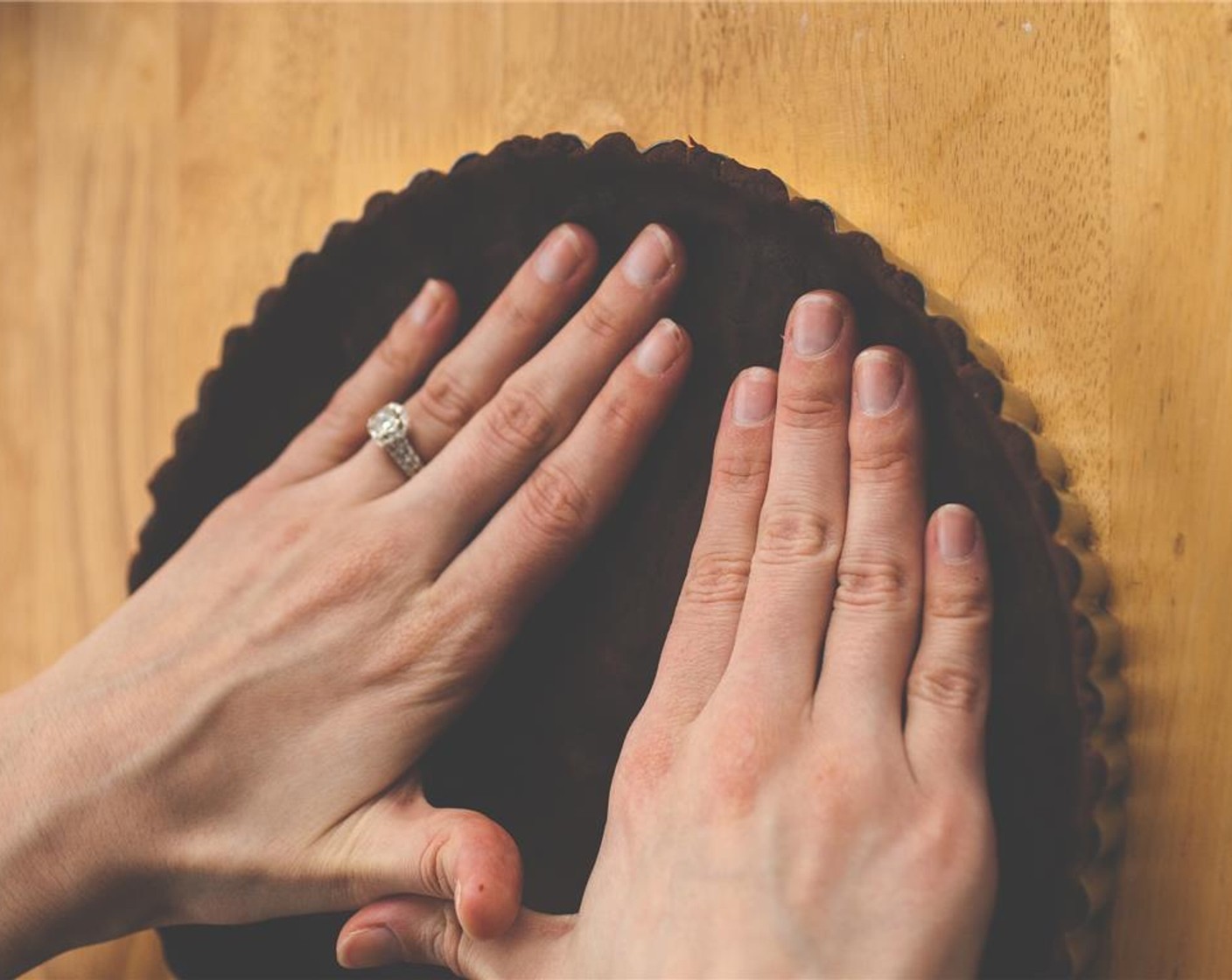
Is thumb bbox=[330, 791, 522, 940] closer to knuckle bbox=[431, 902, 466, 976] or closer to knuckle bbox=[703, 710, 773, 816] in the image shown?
knuckle bbox=[431, 902, 466, 976]

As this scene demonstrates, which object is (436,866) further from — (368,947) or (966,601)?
(966,601)

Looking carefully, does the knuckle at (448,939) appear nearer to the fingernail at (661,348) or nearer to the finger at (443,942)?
the finger at (443,942)

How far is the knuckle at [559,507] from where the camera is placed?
0.73 m

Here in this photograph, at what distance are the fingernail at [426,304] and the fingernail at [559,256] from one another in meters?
0.08

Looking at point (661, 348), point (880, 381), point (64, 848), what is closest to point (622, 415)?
point (661, 348)

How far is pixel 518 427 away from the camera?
76 centimetres

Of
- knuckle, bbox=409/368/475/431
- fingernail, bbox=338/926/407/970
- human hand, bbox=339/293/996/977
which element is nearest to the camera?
human hand, bbox=339/293/996/977

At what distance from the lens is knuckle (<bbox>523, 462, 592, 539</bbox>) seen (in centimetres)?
73

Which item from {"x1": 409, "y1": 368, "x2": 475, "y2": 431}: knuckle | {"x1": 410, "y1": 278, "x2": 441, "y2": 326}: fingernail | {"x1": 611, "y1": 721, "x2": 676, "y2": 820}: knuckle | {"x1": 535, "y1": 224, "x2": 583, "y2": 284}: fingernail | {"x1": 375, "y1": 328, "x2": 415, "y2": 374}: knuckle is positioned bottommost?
{"x1": 611, "y1": 721, "x2": 676, "y2": 820}: knuckle

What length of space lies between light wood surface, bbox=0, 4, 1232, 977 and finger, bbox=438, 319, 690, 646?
0.15 metres

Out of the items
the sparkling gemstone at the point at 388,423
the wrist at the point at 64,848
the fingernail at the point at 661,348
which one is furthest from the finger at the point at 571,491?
the wrist at the point at 64,848

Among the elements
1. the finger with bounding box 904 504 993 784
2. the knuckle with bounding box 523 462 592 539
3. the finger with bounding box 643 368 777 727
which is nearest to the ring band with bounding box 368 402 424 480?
the knuckle with bounding box 523 462 592 539

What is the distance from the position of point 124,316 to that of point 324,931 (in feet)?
1.69

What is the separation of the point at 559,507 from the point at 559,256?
0.14 meters
